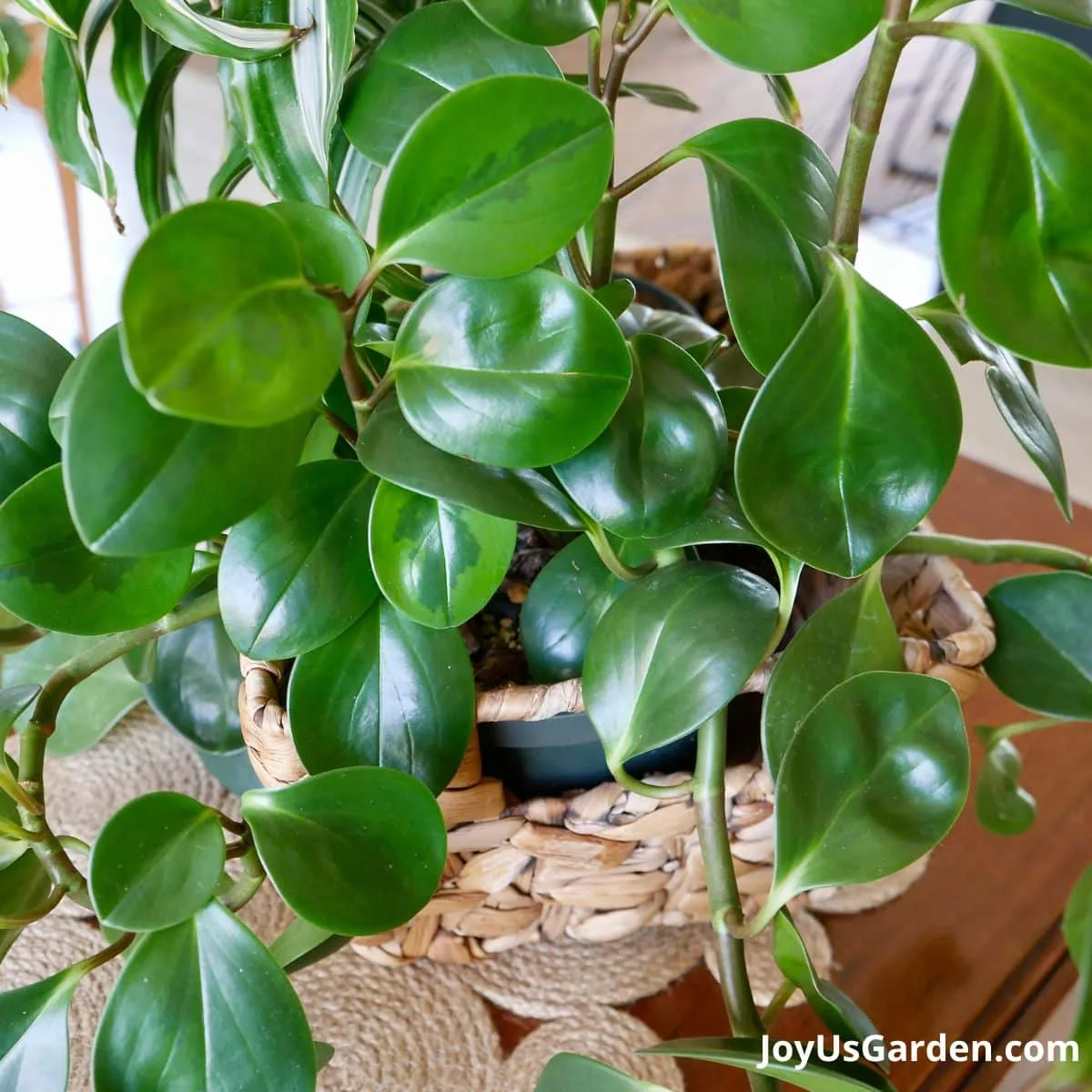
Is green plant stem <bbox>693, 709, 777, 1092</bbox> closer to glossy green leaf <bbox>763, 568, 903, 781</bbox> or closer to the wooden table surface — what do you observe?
glossy green leaf <bbox>763, 568, 903, 781</bbox>

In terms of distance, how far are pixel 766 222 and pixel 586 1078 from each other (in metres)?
0.31

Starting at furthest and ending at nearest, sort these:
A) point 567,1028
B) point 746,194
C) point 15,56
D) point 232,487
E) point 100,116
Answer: point 100,116 < point 15,56 < point 567,1028 < point 746,194 < point 232,487

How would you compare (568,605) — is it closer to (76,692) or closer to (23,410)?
(23,410)

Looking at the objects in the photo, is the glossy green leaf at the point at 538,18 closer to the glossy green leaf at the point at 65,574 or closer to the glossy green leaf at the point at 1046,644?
the glossy green leaf at the point at 65,574

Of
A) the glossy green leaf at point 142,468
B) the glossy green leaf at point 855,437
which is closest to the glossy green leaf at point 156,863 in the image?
the glossy green leaf at point 142,468

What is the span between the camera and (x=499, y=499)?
0.35 metres

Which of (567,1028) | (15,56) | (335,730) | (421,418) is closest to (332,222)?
(421,418)

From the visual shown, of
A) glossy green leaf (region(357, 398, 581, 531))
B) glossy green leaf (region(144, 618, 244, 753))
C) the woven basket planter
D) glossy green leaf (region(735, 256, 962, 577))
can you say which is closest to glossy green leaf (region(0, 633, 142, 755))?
glossy green leaf (region(144, 618, 244, 753))

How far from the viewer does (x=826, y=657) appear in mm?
426

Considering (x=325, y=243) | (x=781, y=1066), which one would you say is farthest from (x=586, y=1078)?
(x=325, y=243)

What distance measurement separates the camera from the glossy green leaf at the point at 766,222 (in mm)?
379

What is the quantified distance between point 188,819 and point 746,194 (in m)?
0.30

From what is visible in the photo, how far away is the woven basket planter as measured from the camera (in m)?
0.43

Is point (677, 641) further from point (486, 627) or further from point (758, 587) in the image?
point (486, 627)
